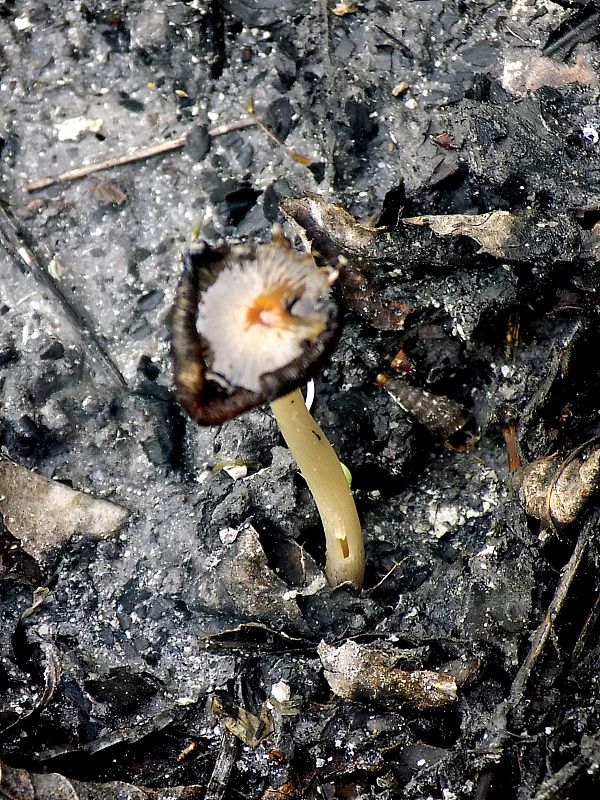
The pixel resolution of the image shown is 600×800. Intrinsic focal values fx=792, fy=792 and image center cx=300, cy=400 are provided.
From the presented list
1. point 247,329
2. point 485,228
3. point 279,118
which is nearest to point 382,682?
point 247,329

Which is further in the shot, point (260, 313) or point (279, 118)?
point (279, 118)

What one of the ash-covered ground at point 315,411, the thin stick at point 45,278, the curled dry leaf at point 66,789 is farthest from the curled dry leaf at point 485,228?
the curled dry leaf at point 66,789

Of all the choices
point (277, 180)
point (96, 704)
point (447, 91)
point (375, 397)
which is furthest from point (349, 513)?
point (447, 91)

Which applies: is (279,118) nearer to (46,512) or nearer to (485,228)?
(485,228)

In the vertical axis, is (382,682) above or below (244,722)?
above

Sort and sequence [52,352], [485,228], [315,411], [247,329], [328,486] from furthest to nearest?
[52,352], [315,411], [485,228], [328,486], [247,329]

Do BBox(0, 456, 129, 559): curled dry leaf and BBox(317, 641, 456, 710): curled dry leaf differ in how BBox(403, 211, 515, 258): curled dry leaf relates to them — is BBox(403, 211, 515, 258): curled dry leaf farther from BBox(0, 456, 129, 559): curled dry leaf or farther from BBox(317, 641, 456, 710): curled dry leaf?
BBox(0, 456, 129, 559): curled dry leaf
